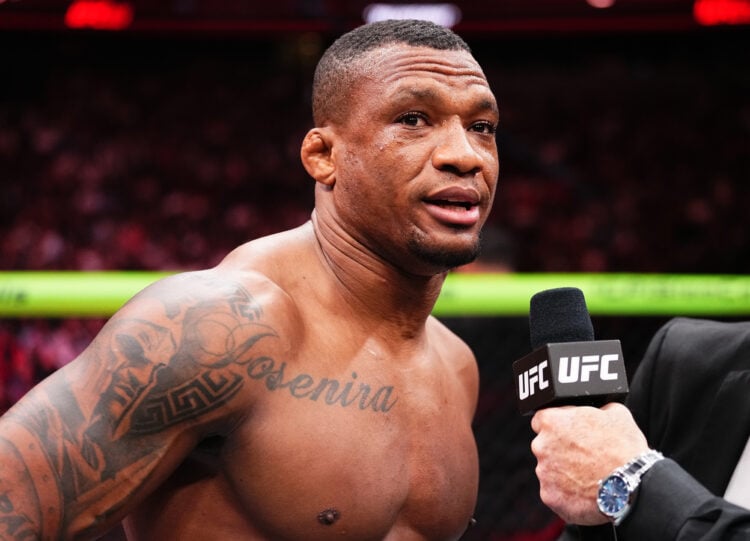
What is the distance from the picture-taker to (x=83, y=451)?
5.03ft

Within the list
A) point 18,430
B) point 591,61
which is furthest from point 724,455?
point 591,61

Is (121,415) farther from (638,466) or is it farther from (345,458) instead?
(638,466)

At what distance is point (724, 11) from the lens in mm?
8977

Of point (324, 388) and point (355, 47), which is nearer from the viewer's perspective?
point (324, 388)

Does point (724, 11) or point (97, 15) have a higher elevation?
point (97, 15)

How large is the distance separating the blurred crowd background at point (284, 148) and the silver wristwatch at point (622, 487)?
5.98 meters

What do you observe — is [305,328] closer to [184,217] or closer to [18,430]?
[18,430]

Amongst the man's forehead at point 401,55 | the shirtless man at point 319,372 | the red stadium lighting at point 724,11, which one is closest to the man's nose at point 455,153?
the shirtless man at point 319,372

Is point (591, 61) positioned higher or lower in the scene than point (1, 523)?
lower

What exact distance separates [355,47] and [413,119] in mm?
189

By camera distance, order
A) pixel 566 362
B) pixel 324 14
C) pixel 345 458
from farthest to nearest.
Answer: pixel 324 14, pixel 345 458, pixel 566 362

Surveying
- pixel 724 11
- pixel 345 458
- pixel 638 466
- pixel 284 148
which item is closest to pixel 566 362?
pixel 638 466

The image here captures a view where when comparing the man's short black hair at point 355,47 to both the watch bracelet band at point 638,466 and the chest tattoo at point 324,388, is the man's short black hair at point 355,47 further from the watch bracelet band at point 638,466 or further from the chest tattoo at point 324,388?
the watch bracelet band at point 638,466

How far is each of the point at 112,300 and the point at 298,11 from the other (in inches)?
249
